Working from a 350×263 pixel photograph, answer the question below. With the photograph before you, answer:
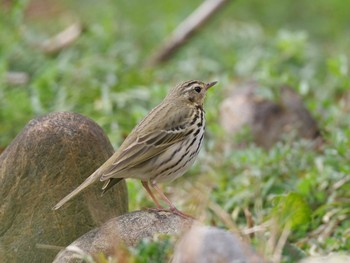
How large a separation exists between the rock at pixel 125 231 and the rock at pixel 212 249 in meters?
0.91

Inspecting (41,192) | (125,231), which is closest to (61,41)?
(41,192)

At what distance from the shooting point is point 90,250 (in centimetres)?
647

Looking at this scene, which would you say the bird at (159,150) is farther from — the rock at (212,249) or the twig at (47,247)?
the rock at (212,249)

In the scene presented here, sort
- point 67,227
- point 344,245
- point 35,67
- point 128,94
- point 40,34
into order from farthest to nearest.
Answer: point 40,34 → point 35,67 → point 128,94 → point 344,245 → point 67,227

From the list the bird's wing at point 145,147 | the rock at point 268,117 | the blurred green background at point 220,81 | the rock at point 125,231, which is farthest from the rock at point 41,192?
the rock at point 268,117

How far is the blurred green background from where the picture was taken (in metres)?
8.81

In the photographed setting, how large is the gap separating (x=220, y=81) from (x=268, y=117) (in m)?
1.10

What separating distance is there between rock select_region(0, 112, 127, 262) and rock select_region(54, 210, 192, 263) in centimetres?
46

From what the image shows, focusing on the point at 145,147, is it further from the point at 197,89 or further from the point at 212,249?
the point at 212,249

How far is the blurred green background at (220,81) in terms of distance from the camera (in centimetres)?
881

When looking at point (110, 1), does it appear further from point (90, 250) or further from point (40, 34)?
point (90, 250)

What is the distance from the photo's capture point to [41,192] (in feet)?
23.2

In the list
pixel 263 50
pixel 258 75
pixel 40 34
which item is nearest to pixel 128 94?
pixel 258 75

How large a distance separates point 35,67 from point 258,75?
3.22 meters
